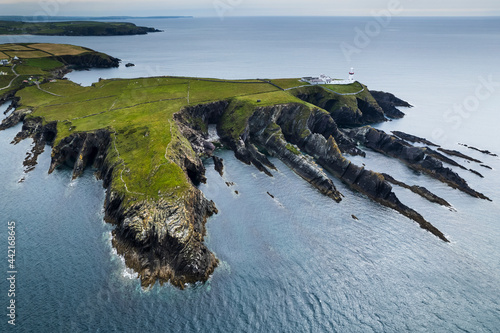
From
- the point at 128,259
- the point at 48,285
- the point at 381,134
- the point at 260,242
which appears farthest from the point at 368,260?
the point at 381,134

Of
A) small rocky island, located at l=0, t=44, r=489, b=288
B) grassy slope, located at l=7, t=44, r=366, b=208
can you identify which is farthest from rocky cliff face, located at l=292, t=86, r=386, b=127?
grassy slope, located at l=7, t=44, r=366, b=208

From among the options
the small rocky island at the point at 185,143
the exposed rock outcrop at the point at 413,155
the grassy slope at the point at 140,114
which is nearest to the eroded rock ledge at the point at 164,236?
the small rocky island at the point at 185,143

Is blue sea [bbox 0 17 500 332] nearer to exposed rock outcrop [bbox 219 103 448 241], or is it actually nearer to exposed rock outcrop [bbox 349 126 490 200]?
exposed rock outcrop [bbox 219 103 448 241]

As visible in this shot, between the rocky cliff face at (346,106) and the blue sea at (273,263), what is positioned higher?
the rocky cliff face at (346,106)

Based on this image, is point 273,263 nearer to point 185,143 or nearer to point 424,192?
point 185,143

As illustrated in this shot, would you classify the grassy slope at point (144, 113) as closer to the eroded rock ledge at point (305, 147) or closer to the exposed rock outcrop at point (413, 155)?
the eroded rock ledge at point (305, 147)

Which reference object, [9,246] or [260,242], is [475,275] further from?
[9,246]

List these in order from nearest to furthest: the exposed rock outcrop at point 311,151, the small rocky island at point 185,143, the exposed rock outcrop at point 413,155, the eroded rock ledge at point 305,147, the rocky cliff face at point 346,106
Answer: the small rocky island at point 185,143, the exposed rock outcrop at point 311,151, the eroded rock ledge at point 305,147, the exposed rock outcrop at point 413,155, the rocky cliff face at point 346,106

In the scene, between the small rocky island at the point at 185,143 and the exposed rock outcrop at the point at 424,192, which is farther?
the exposed rock outcrop at the point at 424,192
